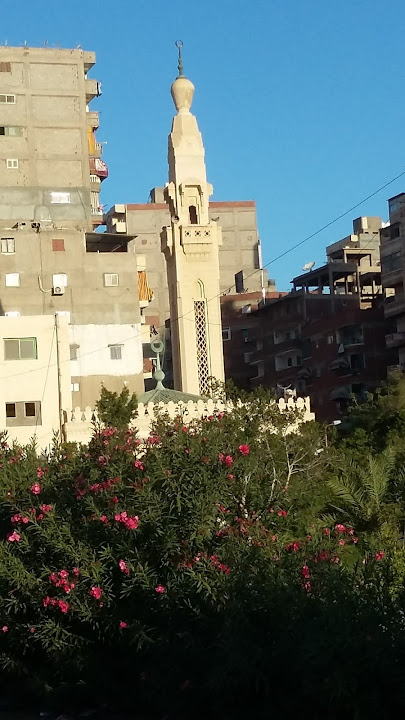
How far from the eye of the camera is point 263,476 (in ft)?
77.7

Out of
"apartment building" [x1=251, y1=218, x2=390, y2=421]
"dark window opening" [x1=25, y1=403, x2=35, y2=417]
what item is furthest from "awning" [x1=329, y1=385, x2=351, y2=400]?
"dark window opening" [x1=25, y1=403, x2=35, y2=417]

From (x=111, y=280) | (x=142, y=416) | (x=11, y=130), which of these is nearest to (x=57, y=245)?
(x=111, y=280)

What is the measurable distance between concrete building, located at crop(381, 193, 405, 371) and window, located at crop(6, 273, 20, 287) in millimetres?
19118

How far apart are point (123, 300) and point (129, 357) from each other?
3088mm

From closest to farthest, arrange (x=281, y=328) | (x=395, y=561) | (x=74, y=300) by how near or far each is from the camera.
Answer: (x=395, y=561) → (x=74, y=300) → (x=281, y=328)

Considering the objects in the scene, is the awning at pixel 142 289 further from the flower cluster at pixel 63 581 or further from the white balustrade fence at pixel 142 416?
the flower cluster at pixel 63 581

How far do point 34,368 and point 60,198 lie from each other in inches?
873

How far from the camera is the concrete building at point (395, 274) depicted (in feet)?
240

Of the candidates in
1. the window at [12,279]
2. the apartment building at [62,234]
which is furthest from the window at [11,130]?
the window at [12,279]

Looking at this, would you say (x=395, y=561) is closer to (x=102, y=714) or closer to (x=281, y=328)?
(x=102, y=714)

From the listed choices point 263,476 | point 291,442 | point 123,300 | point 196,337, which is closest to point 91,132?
point 123,300

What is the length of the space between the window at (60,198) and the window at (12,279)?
683 centimetres

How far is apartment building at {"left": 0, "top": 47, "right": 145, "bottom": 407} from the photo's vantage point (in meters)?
64.3

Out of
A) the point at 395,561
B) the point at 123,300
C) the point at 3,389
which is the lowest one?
the point at 395,561
